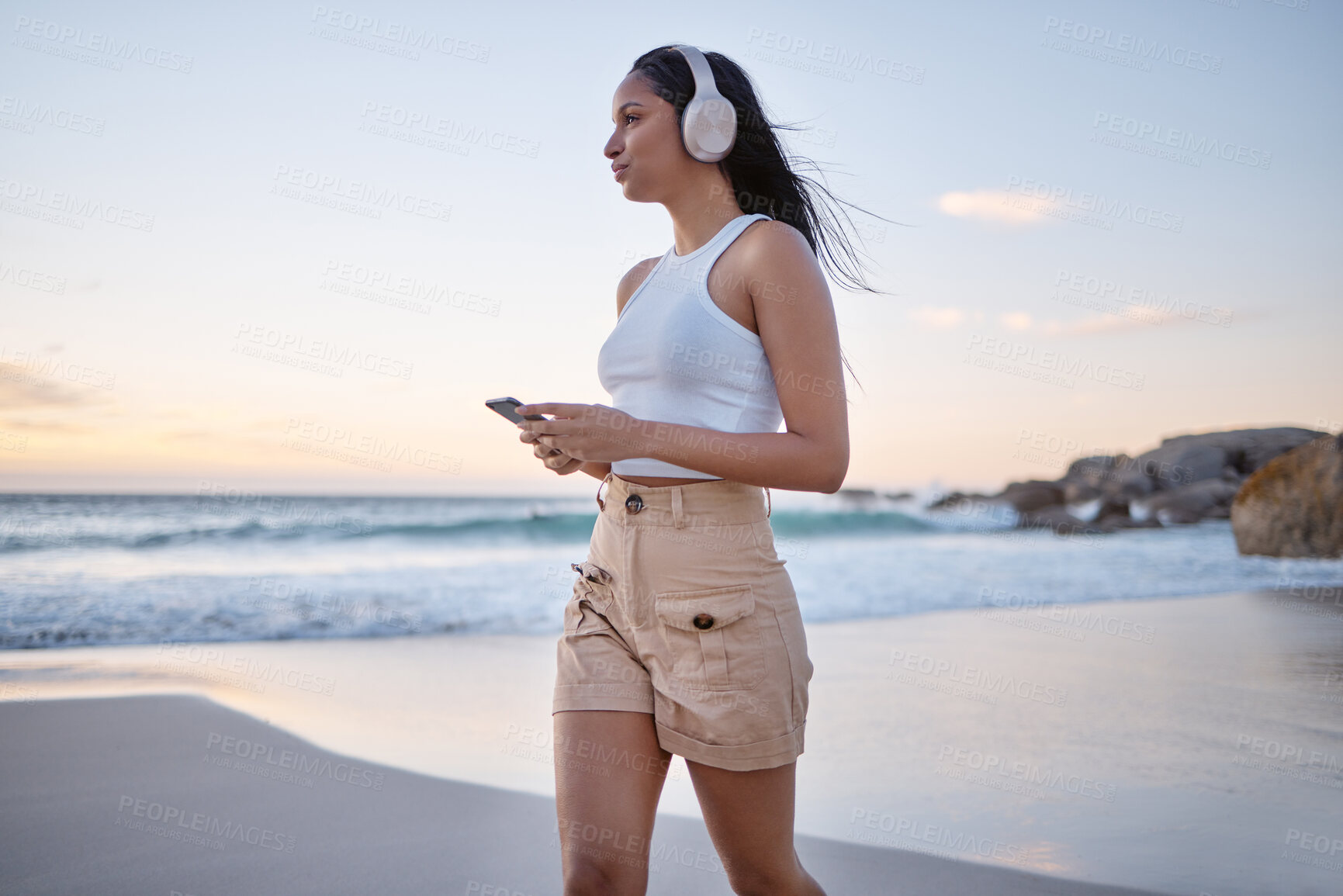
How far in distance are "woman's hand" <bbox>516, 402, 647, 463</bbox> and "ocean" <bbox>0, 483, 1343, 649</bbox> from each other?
6.37 meters

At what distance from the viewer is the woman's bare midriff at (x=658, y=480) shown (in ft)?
6.04

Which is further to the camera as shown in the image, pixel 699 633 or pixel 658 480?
pixel 658 480

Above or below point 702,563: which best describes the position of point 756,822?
below

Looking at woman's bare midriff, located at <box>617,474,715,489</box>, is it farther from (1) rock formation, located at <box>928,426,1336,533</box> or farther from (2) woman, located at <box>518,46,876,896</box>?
(1) rock formation, located at <box>928,426,1336,533</box>

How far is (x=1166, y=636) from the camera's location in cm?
757

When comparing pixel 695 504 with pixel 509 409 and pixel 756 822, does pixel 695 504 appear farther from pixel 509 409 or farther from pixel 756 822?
pixel 756 822

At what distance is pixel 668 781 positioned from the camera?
421 cm

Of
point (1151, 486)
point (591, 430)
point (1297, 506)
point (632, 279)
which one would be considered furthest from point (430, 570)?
point (1151, 486)

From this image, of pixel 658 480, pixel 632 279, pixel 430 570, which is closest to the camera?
pixel 658 480

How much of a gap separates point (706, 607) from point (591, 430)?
414mm

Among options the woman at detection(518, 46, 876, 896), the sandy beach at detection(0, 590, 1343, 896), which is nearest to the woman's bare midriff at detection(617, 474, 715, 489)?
the woman at detection(518, 46, 876, 896)

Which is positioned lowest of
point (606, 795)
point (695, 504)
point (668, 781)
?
point (668, 781)

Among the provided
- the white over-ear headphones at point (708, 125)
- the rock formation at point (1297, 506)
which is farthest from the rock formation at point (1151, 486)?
the white over-ear headphones at point (708, 125)

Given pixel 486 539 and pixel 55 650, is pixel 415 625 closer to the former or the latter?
pixel 55 650
